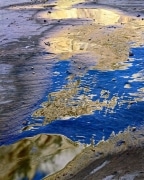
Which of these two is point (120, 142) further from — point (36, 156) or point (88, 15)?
point (88, 15)

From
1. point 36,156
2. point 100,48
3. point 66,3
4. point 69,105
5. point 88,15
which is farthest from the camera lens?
point 66,3

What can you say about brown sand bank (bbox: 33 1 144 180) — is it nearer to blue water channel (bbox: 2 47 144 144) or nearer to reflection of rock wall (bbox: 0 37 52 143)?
blue water channel (bbox: 2 47 144 144)

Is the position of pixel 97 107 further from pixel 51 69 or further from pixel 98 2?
pixel 98 2

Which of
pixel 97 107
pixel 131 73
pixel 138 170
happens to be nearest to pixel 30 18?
A: pixel 131 73

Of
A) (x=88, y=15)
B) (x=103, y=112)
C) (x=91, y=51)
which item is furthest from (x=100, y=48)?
(x=88, y=15)

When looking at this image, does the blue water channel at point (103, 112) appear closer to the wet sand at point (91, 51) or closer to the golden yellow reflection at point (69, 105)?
the golden yellow reflection at point (69, 105)

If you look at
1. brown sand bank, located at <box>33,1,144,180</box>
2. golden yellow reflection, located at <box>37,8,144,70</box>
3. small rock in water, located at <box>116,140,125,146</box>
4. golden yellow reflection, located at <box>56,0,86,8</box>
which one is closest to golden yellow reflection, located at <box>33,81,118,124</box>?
brown sand bank, located at <box>33,1,144,180</box>
